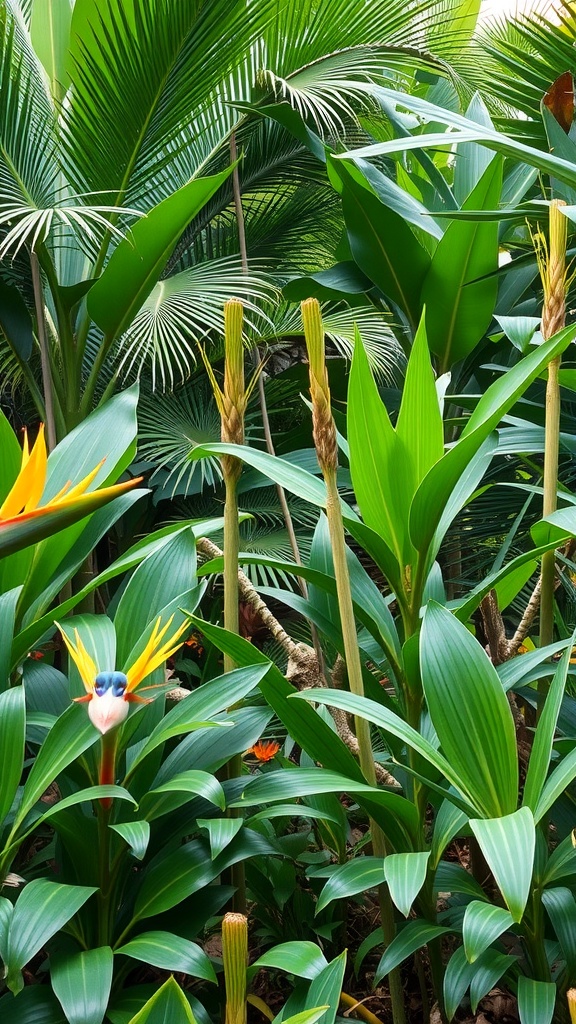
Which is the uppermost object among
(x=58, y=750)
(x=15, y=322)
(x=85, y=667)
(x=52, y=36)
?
(x=52, y=36)

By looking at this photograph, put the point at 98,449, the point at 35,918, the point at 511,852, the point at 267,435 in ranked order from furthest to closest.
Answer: the point at 267,435 < the point at 98,449 < the point at 35,918 < the point at 511,852

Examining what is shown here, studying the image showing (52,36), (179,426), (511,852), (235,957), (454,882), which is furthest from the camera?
(179,426)

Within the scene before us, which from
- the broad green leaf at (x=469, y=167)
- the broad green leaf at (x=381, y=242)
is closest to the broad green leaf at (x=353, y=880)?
the broad green leaf at (x=381, y=242)

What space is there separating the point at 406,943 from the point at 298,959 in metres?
0.14

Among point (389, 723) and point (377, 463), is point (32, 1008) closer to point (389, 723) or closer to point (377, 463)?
point (389, 723)

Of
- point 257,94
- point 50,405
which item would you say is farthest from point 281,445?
point 257,94

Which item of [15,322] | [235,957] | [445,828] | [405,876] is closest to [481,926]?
[405,876]

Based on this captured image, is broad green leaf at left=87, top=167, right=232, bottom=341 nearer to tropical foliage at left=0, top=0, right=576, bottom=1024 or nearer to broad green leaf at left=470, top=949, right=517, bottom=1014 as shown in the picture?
tropical foliage at left=0, top=0, right=576, bottom=1024

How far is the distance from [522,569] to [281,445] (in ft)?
4.31

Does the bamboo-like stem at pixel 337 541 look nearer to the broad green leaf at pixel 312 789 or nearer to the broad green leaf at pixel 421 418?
the broad green leaf at pixel 312 789

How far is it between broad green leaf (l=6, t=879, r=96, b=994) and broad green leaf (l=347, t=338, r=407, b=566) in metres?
0.56

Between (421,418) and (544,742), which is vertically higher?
(421,418)

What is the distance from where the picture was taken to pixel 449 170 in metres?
3.08

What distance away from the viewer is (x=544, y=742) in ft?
2.86
